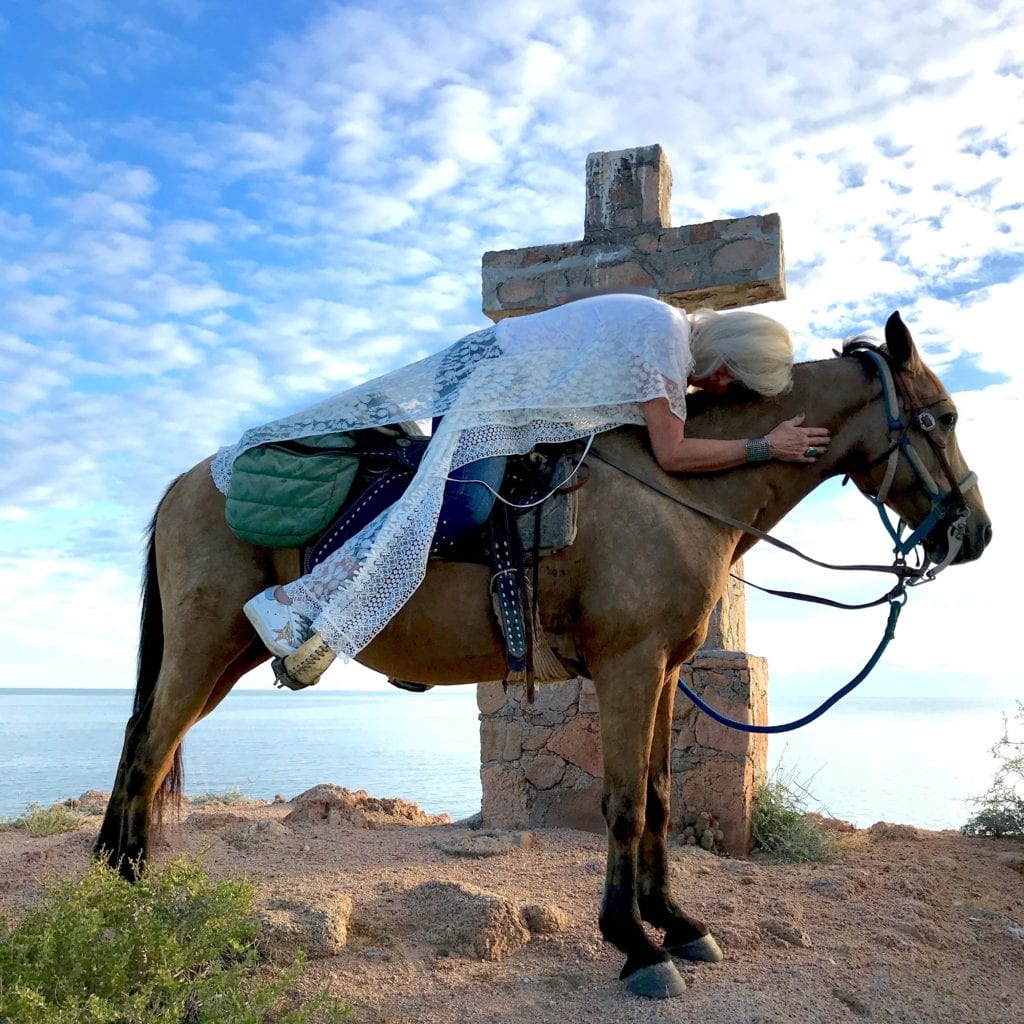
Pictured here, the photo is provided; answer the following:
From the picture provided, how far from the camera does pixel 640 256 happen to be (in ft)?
19.3

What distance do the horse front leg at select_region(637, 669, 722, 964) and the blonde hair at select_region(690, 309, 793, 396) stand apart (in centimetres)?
112

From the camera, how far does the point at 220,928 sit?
2.74 meters

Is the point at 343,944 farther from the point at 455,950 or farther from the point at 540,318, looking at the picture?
the point at 540,318

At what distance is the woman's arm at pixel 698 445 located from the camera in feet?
10.7

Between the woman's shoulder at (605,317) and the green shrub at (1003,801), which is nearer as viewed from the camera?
the woman's shoulder at (605,317)

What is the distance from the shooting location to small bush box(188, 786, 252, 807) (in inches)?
309

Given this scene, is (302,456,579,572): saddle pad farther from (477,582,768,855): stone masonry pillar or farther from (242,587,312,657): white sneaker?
(477,582,768,855): stone masonry pillar

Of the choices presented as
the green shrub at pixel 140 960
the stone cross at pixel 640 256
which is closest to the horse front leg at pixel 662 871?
the green shrub at pixel 140 960

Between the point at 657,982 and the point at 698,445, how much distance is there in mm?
1760

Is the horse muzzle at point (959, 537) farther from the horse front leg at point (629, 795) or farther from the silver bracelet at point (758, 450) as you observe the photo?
the horse front leg at point (629, 795)

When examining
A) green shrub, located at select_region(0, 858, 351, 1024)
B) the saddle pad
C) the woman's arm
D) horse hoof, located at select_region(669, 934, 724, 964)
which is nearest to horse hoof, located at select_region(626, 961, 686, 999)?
horse hoof, located at select_region(669, 934, 724, 964)

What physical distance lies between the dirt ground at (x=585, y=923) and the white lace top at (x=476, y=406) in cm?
120

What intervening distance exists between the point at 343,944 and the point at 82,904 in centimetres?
101

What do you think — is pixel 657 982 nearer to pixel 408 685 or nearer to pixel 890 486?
pixel 408 685
